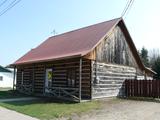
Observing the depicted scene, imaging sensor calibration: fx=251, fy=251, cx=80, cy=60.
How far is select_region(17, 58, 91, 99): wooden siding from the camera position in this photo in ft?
59.8

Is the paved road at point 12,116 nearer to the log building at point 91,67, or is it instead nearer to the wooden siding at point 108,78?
the log building at point 91,67

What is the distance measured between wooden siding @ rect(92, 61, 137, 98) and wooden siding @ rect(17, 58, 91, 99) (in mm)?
515

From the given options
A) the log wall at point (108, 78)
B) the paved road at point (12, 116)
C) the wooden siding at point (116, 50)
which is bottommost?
the paved road at point (12, 116)

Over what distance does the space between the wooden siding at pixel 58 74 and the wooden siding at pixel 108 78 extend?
515mm

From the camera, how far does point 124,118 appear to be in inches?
426

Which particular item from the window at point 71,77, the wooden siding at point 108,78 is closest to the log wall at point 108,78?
the wooden siding at point 108,78

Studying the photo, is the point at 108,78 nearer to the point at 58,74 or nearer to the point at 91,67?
the point at 91,67

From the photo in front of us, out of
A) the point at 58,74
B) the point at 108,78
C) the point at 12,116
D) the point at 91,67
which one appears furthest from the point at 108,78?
the point at 12,116

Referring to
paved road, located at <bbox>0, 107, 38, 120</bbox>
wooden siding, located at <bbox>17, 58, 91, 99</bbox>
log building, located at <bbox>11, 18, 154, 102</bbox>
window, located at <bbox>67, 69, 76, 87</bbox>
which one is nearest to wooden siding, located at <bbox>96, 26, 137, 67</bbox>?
log building, located at <bbox>11, 18, 154, 102</bbox>

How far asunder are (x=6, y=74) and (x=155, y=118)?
4221 centimetres

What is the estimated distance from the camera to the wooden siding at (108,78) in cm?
1836

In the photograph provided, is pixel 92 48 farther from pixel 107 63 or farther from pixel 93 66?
pixel 107 63

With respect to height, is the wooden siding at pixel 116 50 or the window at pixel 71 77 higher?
the wooden siding at pixel 116 50

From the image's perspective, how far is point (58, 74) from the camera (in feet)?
67.8
